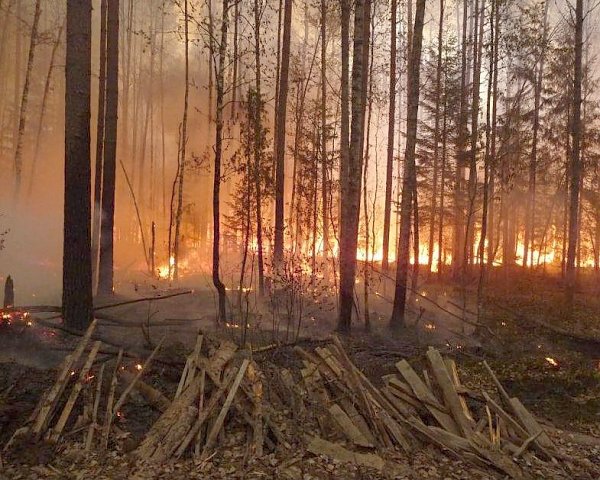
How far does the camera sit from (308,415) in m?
5.54

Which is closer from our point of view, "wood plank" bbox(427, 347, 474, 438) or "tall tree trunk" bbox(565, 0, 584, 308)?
"wood plank" bbox(427, 347, 474, 438)

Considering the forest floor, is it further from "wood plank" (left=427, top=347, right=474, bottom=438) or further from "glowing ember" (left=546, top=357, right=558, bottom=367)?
"wood plank" (left=427, top=347, right=474, bottom=438)

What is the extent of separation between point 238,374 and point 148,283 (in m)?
12.6

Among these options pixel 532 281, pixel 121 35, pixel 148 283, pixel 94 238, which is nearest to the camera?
pixel 94 238

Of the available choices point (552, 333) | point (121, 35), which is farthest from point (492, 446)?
point (121, 35)

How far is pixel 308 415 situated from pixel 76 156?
234 inches

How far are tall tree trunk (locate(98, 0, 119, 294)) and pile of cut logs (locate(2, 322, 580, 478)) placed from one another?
25.3ft

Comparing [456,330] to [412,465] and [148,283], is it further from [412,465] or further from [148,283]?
[148,283]

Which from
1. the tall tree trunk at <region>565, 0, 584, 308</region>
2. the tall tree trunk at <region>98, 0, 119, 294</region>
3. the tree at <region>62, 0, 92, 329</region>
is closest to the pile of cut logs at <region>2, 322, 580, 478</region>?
the tree at <region>62, 0, 92, 329</region>

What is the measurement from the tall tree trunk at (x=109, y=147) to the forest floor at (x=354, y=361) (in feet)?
7.28

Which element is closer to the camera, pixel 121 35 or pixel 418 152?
pixel 418 152

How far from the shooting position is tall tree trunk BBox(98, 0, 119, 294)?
12.6 m

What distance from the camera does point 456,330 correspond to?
492 inches

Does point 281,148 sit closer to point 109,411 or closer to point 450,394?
point 450,394
